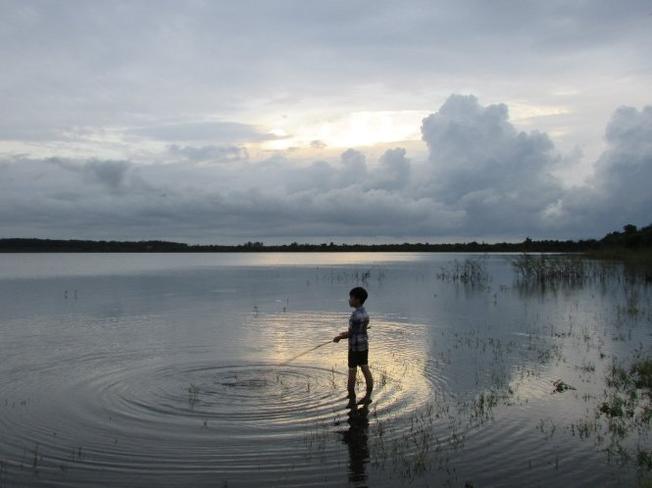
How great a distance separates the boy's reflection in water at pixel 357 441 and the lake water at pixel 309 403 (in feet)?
0.14

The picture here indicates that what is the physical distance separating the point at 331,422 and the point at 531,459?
360 cm

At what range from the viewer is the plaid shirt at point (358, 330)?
41.8ft

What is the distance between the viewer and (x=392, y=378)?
15.0m

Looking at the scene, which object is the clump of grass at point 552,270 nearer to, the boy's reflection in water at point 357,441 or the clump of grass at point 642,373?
the clump of grass at point 642,373

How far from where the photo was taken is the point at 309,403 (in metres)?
12.4

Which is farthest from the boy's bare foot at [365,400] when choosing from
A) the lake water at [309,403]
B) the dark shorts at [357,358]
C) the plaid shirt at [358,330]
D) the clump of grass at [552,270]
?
the clump of grass at [552,270]

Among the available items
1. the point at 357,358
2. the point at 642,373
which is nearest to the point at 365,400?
the point at 357,358

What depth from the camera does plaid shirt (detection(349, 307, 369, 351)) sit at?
12.7m

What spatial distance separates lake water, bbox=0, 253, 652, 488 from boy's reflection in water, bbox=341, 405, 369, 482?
0.14ft


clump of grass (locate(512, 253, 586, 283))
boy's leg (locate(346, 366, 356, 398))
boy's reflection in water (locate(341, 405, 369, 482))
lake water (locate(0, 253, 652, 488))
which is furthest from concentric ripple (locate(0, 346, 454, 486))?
clump of grass (locate(512, 253, 586, 283))

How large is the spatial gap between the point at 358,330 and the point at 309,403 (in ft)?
5.97

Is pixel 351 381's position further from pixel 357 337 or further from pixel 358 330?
pixel 358 330

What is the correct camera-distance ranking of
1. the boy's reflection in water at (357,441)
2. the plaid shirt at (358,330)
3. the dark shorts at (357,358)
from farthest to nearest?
1. the dark shorts at (357,358)
2. the plaid shirt at (358,330)
3. the boy's reflection in water at (357,441)

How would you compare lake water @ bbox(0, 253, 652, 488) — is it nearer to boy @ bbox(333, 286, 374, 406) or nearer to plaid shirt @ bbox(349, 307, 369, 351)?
boy @ bbox(333, 286, 374, 406)
